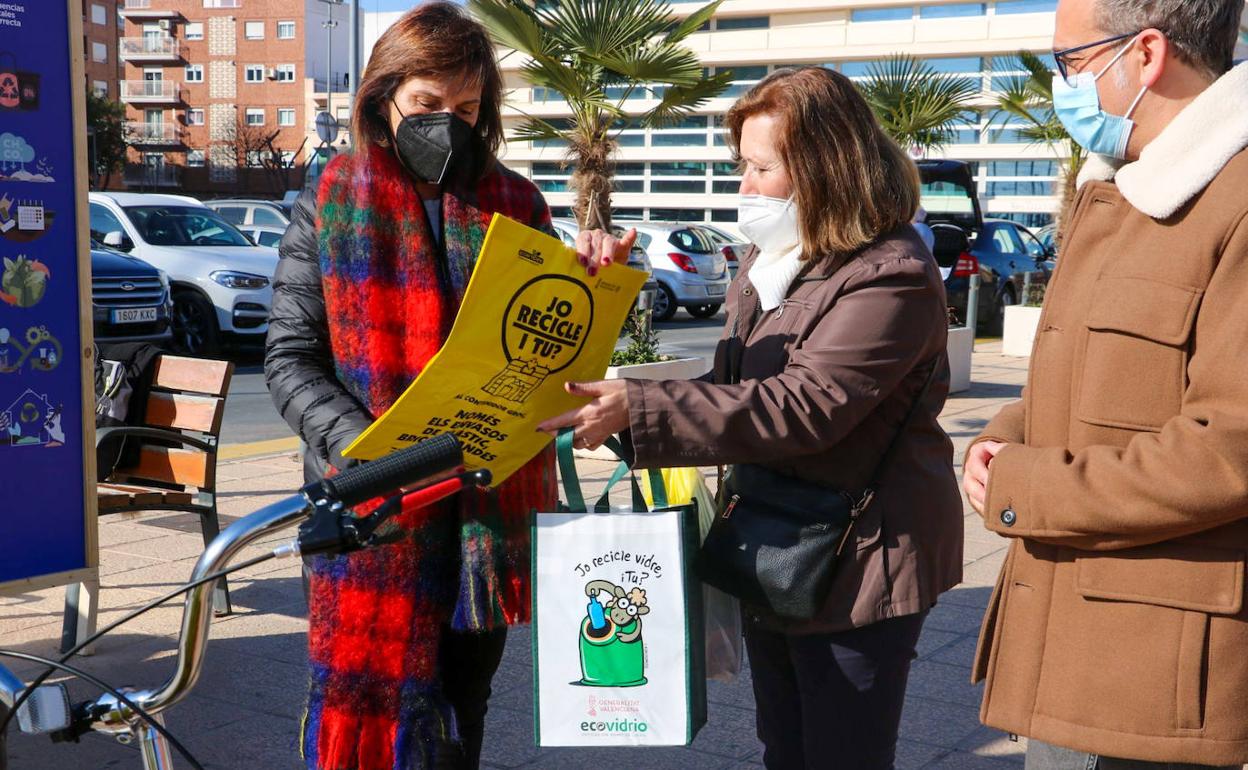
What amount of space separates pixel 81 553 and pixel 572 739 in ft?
9.16

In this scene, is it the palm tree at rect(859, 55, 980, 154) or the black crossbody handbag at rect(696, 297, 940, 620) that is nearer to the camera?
the black crossbody handbag at rect(696, 297, 940, 620)

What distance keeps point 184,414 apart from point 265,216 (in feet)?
50.6

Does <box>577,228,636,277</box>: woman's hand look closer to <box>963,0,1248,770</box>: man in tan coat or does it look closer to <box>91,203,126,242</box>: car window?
<box>963,0,1248,770</box>: man in tan coat

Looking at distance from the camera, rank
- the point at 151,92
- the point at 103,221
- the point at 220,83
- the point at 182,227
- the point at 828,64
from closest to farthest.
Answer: the point at 103,221 → the point at 182,227 → the point at 828,64 → the point at 220,83 → the point at 151,92

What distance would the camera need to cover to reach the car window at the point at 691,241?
67.8 feet

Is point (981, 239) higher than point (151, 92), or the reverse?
point (151, 92)

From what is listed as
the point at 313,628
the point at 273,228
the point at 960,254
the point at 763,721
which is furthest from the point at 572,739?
the point at 273,228

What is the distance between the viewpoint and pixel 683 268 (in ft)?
66.2

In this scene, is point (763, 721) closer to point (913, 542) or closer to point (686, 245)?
point (913, 542)

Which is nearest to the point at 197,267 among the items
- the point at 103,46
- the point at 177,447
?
the point at 177,447

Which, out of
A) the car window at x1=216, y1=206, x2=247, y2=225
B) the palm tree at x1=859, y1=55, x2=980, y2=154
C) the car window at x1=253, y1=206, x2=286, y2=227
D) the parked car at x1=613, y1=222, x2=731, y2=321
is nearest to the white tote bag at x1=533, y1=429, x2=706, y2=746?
the parked car at x1=613, y1=222, x2=731, y2=321

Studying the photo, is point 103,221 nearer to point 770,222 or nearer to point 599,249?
point 599,249

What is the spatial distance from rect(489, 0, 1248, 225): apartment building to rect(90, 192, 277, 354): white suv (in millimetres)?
40500

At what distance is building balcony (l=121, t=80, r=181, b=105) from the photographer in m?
84.8
